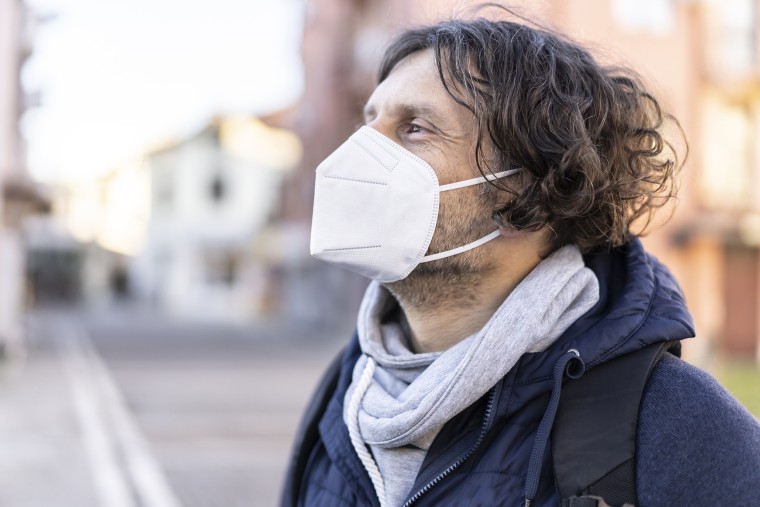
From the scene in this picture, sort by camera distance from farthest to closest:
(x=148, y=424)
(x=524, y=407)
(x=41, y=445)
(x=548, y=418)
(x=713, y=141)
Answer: (x=713, y=141) < (x=148, y=424) < (x=41, y=445) < (x=524, y=407) < (x=548, y=418)

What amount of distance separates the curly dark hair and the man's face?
3cm

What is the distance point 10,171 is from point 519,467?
57.8 ft

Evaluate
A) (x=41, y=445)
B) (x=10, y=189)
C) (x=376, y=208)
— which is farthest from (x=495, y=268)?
(x=10, y=189)

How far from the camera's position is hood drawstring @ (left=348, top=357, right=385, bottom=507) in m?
1.78

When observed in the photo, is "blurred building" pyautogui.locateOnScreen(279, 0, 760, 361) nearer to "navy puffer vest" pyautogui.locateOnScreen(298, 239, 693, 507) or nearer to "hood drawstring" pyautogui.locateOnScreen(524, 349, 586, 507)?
"navy puffer vest" pyautogui.locateOnScreen(298, 239, 693, 507)

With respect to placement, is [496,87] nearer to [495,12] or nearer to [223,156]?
[495,12]

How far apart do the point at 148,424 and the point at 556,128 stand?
8.93 m

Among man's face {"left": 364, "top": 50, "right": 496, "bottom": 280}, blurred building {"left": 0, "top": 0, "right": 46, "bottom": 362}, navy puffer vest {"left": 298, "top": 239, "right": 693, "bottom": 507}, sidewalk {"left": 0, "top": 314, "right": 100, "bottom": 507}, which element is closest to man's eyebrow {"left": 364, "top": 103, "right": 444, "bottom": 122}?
man's face {"left": 364, "top": 50, "right": 496, "bottom": 280}

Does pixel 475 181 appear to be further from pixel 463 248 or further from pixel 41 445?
pixel 41 445

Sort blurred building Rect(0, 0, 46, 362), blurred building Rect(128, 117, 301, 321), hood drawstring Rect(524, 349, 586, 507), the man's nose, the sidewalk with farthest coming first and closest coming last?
blurred building Rect(128, 117, 301, 321), blurred building Rect(0, 0, 46, 362), the sidewalk, the man's nose, hood drawstring Rect(524, 349, 586, 507)

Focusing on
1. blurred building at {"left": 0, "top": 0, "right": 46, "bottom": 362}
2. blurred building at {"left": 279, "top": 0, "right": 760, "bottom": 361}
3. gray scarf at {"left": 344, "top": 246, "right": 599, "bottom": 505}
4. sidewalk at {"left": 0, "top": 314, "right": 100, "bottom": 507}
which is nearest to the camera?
gray scarf at {"left": 344, "top": 246, "right": 599, "bottom": 505}

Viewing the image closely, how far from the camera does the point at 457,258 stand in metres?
1.81

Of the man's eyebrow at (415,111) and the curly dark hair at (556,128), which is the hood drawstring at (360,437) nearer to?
the curly dark hair at (556,128)

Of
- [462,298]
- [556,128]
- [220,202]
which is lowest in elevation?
[220,202]
